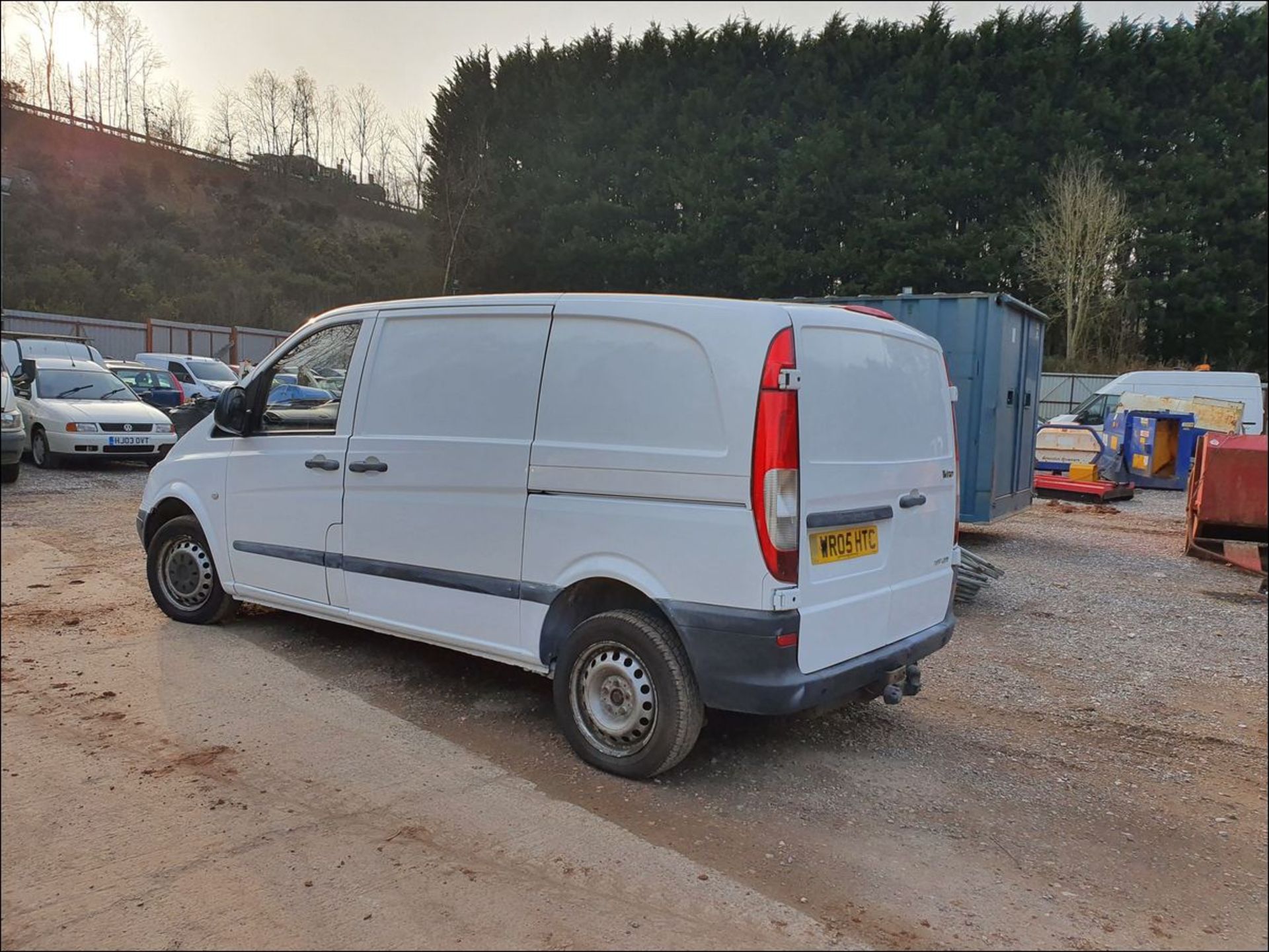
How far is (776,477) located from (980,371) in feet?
21.5

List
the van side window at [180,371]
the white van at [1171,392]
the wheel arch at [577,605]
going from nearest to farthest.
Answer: the wheel arch at [577,605] → the white van at [1171,392] → the van side window at [180,371]

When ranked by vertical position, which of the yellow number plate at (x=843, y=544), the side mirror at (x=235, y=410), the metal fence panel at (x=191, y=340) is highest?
the metal fence panel at (x=191, y=340)

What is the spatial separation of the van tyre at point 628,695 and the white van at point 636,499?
0.03 feet

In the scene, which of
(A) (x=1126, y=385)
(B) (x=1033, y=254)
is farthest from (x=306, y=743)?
(B) (x=1033, y=254)

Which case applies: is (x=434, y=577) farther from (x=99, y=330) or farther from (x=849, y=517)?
(x=99, y=330)

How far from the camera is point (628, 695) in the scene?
3.55 m

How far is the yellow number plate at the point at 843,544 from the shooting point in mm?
3285

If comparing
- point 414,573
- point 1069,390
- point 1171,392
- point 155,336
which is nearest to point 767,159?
point 1069,390

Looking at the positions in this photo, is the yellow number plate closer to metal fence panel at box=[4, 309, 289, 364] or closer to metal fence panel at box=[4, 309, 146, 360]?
metal fence panel at box=[4, 309, 289, 364]

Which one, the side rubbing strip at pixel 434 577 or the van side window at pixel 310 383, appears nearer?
the side rubbing strip at pixel 434 577

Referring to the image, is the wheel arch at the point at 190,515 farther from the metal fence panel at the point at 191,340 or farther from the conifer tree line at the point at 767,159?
the metal fence panel at the point at 191,340

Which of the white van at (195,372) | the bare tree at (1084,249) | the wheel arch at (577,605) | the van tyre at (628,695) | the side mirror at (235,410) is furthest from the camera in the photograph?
the white van at (195,372)

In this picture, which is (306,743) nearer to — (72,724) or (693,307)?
(72,724)

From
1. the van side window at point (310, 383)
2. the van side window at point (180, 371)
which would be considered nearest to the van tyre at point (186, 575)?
the van side window at point (310, 383)
